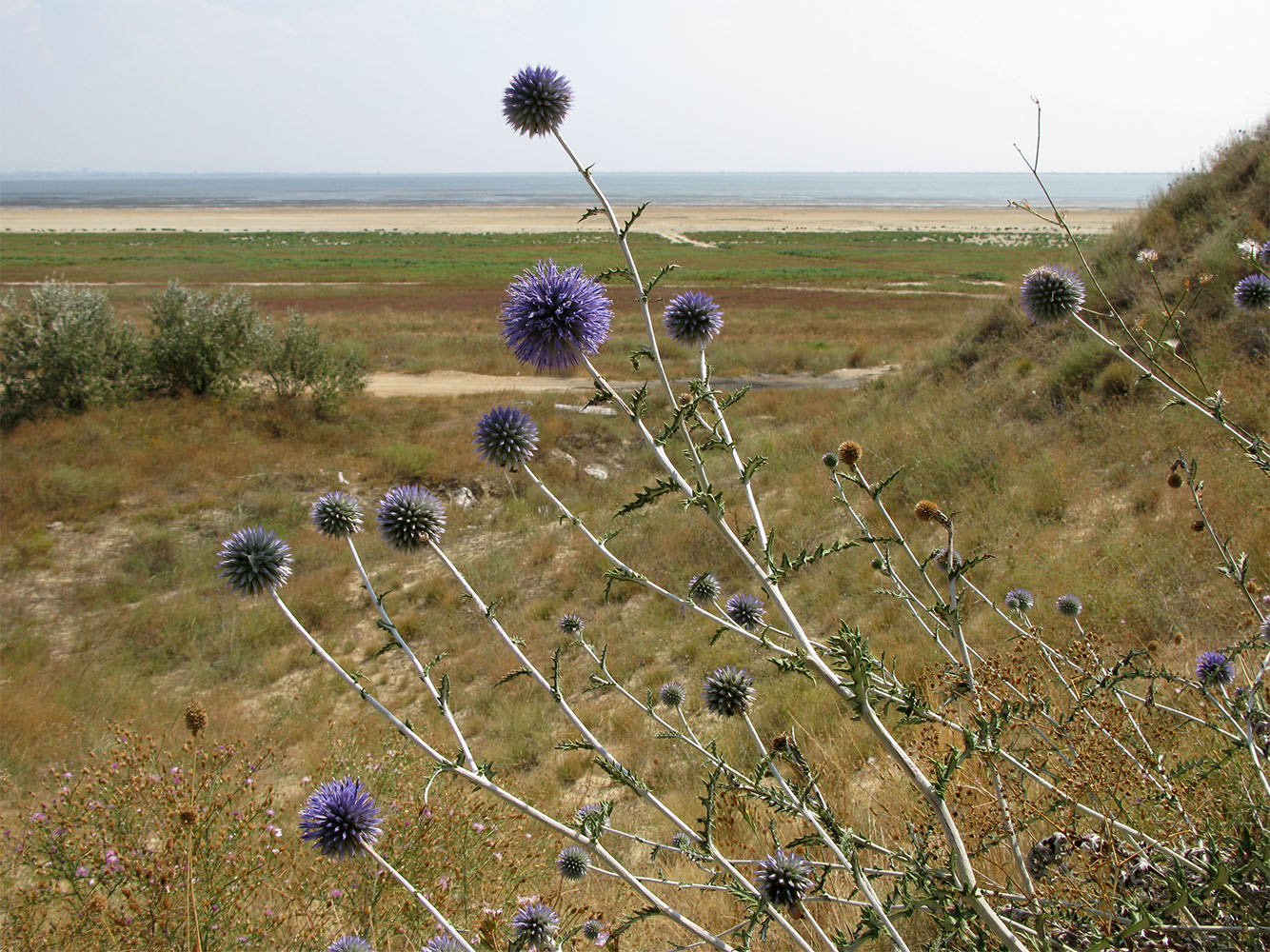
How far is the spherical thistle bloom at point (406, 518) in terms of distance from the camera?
133 inches

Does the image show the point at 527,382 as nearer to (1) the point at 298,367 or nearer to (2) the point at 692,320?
(1) the point at 298,367

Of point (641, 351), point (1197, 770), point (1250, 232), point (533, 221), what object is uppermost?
point (533, 221)

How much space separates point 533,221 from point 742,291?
8727 cm

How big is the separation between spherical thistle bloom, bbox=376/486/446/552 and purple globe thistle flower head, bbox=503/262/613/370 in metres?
0.97

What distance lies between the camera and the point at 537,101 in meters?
3.37

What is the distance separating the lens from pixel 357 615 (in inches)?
428

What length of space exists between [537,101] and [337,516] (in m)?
2.07

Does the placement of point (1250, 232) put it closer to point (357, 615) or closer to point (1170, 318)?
point (1170, 318)

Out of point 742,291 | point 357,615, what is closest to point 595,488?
point 357,615

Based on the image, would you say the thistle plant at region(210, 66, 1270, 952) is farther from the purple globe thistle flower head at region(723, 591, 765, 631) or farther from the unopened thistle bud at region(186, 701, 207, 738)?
the unopened thistle bud at region(186, 701, 207, 738)

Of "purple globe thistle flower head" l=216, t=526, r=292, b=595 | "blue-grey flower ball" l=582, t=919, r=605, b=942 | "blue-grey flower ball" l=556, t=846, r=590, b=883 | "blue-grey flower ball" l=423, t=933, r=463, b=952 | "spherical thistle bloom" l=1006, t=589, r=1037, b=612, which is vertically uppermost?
"purple globe thistle flower head" l=216, t=526, r=292, b=595

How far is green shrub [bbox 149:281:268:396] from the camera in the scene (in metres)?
18.2

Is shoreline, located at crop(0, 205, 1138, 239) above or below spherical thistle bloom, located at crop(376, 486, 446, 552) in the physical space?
above

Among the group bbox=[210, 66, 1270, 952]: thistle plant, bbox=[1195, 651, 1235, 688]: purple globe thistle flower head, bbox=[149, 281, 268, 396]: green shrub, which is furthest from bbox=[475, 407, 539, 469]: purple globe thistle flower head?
bbox=[149, 281, 268, 396]: green shrub
